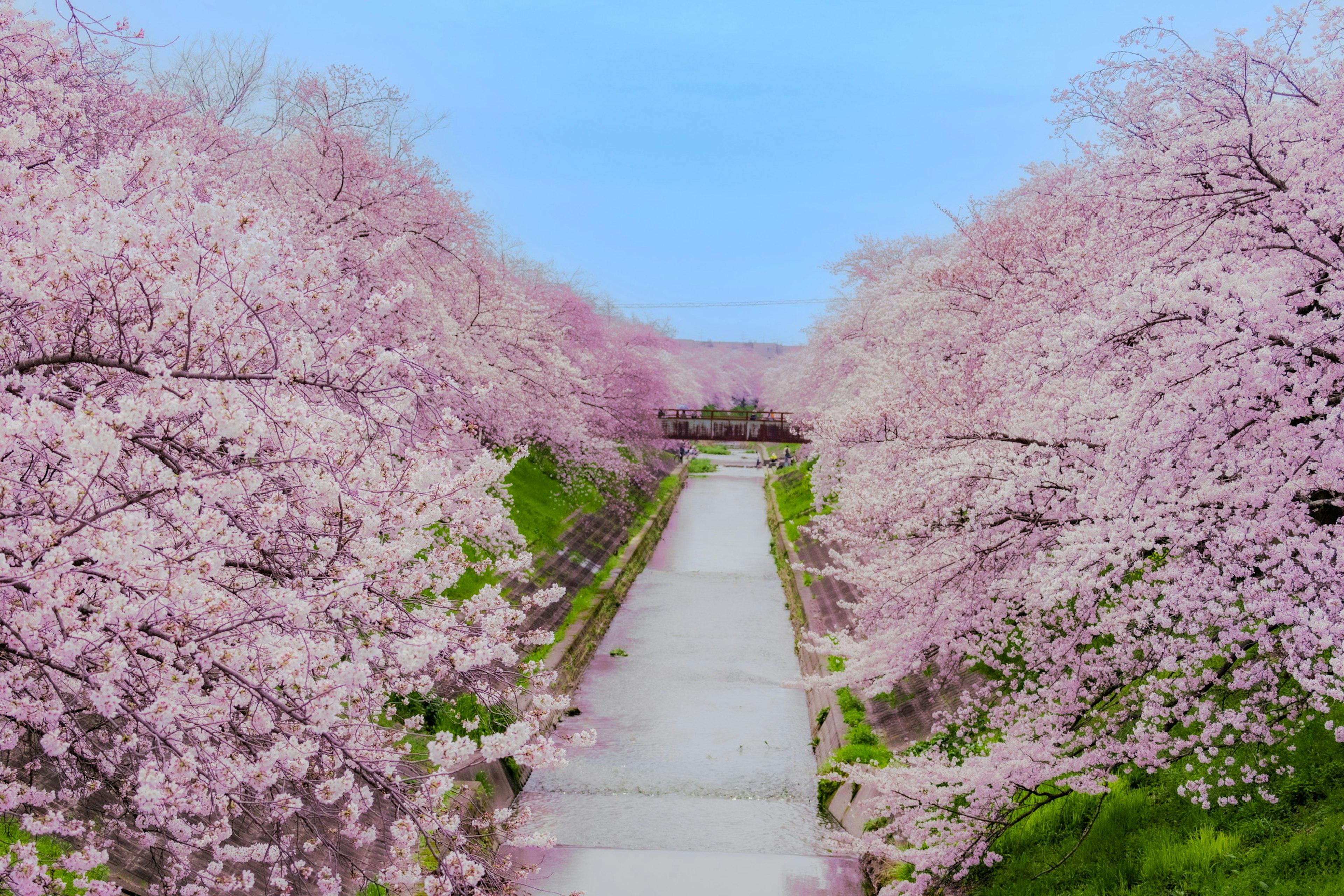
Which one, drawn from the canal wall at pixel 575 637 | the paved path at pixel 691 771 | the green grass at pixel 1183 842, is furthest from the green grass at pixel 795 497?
the green grass at pixel 1183 842

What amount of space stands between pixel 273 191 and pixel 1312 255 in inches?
596

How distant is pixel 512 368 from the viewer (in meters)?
22.4

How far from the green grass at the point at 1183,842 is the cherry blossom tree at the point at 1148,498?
22 centimetres

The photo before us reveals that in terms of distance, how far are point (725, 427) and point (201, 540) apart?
176ft

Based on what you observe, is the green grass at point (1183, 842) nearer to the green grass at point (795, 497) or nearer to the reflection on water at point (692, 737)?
the reflection on water at point (692, 737)

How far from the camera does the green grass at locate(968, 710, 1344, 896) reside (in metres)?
7.02

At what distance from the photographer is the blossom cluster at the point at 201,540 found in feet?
13.3

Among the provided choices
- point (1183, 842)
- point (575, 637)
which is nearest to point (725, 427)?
point (575, 637)

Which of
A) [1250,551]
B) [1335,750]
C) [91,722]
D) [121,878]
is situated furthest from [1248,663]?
[91,722]

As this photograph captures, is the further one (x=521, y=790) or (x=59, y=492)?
(x=521, y=790)

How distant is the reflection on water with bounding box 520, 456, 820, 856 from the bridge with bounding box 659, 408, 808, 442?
27.2m

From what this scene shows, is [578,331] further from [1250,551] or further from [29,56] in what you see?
[1250,551]

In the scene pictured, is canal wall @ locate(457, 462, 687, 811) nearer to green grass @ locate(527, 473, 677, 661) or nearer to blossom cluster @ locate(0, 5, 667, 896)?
green grass @ locate(527, 473, 677, 661)

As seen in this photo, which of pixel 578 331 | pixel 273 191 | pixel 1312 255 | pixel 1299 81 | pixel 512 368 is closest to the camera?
pixel 1312 255
